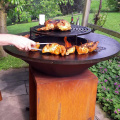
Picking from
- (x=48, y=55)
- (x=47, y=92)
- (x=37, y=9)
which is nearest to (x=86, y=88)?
(x=47, y=92)

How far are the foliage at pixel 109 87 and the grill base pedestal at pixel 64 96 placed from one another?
30.7 inches

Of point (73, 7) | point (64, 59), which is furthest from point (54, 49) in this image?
point (73, 7)

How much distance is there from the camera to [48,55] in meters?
1.49

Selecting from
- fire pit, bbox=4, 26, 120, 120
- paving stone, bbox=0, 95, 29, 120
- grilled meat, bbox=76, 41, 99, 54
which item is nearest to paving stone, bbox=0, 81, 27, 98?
paving stone, bbox=0, 95, 29, 120

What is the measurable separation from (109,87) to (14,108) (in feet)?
5.60

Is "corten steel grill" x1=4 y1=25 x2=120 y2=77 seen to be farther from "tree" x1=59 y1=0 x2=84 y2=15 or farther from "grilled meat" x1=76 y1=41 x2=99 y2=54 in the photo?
"tree" x1=59 y1=0 x2=84 y2=15

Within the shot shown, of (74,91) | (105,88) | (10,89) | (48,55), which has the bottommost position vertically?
(10,89)

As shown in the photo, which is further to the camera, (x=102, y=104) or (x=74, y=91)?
(x=102, y=104)

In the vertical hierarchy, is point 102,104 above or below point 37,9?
below

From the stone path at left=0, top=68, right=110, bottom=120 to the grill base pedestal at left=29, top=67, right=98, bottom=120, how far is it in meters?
0.77

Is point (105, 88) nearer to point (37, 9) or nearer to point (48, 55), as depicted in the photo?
point (48, 55)

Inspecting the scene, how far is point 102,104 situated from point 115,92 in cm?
31

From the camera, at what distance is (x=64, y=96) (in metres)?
1.65

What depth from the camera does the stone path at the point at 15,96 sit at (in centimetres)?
240
